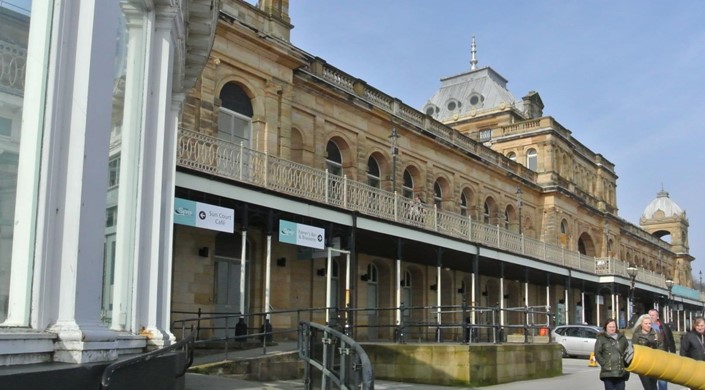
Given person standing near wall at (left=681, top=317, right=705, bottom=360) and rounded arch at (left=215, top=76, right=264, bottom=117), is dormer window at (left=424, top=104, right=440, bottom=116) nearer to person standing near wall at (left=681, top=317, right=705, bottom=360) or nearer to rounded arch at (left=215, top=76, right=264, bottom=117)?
rounded arch at (left=215, top=76, right=264, bottom=117)

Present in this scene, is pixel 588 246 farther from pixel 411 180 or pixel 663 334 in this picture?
pixel 663 334

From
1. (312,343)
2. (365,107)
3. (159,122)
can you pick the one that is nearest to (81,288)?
(159,122)

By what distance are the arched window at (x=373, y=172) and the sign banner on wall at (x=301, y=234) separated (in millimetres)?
7879

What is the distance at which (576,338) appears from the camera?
27391 mm

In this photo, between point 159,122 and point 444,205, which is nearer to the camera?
point 159,122

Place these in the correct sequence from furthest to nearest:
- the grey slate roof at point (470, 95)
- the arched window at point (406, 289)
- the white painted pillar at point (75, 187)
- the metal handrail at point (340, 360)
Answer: the grey slate roof at point (470, 95) → the arched window at point (406, 289) → the metal handrail at point (340, 360) → the white painted pillar at point (75, 187)

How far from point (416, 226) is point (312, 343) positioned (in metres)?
13.0

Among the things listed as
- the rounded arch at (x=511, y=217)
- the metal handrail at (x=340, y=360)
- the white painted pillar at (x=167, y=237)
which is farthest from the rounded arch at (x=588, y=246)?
the white painted pillar at (x=167, y=237)

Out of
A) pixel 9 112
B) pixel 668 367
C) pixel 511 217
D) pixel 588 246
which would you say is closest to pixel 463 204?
pixel 511 217

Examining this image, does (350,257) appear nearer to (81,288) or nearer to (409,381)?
(409,381)

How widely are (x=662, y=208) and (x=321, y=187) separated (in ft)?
264

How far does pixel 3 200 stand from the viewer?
4.64 meters

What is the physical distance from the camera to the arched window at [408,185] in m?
28.8

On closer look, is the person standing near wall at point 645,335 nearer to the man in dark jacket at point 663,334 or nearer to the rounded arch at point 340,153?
the man in dark jacket at point 663,334
